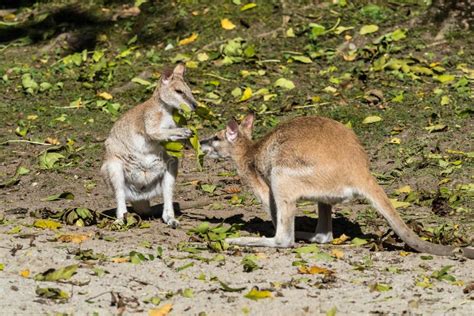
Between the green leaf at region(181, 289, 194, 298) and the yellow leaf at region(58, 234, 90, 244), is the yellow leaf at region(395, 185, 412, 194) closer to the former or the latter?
the yellow leaf at region(58, 234, 90, 244)

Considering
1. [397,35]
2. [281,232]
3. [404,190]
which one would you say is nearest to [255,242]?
[281,232]

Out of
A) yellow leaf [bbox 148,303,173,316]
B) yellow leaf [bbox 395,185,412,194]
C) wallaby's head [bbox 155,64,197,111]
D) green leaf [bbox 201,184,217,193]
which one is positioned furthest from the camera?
green leaf [bbox 201,184,217,193]

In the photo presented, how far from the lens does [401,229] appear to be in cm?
651

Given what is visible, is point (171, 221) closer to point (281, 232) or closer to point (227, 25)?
point (281, 232)

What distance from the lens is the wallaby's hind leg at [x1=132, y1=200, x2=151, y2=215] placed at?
27.3 feet

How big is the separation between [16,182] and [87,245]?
290 centimetres

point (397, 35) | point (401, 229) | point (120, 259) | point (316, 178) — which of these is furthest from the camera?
point (397, 35)

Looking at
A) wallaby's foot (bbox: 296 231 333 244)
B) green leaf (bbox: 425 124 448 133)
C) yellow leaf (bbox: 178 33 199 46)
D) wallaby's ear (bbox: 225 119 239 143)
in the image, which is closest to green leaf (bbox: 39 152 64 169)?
wallaby's ear (bbox: 225 119 239 143)

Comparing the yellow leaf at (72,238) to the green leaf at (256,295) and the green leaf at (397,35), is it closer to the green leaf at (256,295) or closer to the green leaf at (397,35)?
the green leaf at (256,295)

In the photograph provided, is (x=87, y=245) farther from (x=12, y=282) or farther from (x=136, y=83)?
(x=136, y=83)

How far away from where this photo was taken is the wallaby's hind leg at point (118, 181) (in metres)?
7.97

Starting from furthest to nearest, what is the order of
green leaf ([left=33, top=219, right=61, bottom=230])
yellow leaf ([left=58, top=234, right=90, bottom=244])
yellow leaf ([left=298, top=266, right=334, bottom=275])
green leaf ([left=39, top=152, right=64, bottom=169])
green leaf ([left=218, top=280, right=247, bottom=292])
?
green leaf ([left=39, top=152, right=64, bottom=169]), green leaf ([left=33, top=219, right=61, bottom=230]), yellow leaf ([left=58, top=234, right=90, bottom=244]), yellow leaf ([left=298, top=266, right=334, bottom=275]), green leaf ([left=218, top=280, right=247, bottom=292])

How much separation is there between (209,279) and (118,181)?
7.69 ft

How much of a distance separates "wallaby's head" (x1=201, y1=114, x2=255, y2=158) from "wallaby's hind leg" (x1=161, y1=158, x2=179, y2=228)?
12.1 inches
